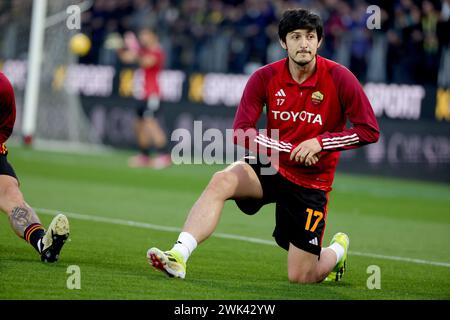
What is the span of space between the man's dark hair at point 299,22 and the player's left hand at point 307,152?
0.84 meters

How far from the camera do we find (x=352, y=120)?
776 centimetres

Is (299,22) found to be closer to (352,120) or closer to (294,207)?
(352,120)

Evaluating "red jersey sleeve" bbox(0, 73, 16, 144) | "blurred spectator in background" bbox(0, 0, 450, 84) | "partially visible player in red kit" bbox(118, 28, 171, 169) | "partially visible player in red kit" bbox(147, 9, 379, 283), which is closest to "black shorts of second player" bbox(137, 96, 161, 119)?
"partially visible player in red kit" bbox(118, 28, 171, 169)

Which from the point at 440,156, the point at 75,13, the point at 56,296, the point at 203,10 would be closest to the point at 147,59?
the point at 75,13

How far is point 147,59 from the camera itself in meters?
21.7

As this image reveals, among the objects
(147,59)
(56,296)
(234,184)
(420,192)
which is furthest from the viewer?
(147,59)

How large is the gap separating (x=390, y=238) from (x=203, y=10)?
15.3 metres

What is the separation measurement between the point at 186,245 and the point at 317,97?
1562mm

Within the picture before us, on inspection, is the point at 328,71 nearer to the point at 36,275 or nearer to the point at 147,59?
the point at 36,275

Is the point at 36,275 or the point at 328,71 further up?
the point at 328,71

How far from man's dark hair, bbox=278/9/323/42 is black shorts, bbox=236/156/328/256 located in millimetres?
1052

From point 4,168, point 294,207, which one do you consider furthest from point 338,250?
point 4,168

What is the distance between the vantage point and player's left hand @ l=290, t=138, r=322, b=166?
24.6 ft

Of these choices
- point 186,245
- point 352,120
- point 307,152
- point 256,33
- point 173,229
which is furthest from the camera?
point 256,33
